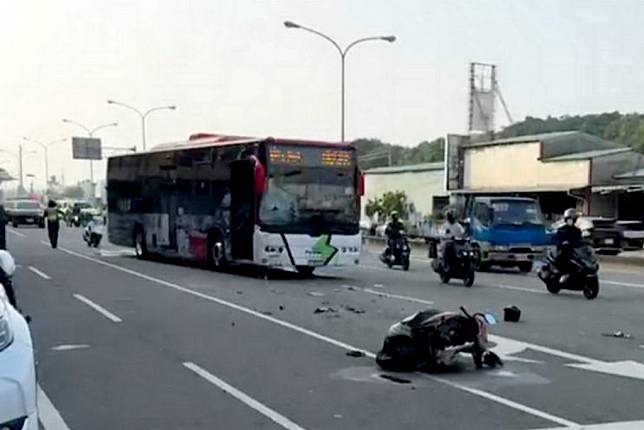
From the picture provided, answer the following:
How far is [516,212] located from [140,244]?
12.1 meters

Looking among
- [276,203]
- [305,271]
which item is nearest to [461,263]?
[276,203]

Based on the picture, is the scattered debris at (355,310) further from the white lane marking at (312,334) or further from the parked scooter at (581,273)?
the parked scooter at (581,273)

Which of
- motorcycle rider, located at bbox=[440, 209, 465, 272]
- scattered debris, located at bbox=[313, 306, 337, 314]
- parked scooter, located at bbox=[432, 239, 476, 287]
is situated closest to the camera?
scattered debris, located at bbox=[313, 306, 337, 314]

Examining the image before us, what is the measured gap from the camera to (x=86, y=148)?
3110 inches

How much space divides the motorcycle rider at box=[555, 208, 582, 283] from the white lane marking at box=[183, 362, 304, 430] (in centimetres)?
987

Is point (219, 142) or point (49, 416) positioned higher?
point (219, 142)

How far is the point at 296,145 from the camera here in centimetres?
2042

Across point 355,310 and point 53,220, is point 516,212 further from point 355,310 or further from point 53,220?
point 53,220

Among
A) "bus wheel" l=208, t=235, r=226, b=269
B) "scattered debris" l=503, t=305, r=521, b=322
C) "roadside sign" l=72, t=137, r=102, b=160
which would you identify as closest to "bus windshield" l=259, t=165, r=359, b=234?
"bus wheel" l=208, t=235, r=226, b=269

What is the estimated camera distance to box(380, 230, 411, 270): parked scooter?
25297 millimetres

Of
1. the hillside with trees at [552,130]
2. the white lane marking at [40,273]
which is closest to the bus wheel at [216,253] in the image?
the white lane marking at [40,273]

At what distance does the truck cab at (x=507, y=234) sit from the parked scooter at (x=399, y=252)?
196 centimetres

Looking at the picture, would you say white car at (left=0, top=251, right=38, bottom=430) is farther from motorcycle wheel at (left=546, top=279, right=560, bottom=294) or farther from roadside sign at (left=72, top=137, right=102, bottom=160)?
roadside sign at (left=72, top=137, right=102, bottom=160)

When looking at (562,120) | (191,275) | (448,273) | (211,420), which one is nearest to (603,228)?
Result: (448,273)
